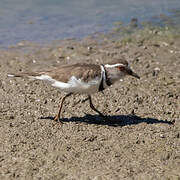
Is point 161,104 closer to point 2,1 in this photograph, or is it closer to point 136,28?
point 136,28

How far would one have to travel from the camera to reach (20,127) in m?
7.34

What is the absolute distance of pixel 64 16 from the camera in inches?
541

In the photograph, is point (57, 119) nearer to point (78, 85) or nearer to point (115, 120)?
point (78, 85)

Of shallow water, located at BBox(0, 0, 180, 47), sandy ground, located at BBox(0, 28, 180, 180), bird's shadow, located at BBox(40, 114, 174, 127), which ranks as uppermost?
shallow water, located at BBox(0, 0, 180, 47)

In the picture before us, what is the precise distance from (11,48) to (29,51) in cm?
51

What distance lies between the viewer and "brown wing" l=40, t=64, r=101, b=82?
7297 millimetres

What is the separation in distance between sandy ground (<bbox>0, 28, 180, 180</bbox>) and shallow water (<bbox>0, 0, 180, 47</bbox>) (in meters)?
1.31

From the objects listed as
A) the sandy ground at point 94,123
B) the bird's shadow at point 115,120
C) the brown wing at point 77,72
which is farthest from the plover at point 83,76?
the sandy ground at point 94,123

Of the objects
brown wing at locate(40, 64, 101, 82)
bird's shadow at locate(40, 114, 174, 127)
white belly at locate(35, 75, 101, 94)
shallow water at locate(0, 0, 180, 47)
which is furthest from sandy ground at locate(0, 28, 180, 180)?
shallow water at locate(0, 0, 180, 47)

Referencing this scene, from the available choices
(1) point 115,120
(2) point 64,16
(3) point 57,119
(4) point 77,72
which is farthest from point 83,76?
(2) point 64,16

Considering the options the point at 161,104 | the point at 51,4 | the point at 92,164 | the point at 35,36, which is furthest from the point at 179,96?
the point at 51,4

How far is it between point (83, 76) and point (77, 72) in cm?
13

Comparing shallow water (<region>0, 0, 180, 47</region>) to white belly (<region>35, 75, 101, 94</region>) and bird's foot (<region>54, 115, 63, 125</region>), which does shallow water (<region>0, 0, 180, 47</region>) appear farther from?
white belly (<region>35, 75, 101, 94</region>)

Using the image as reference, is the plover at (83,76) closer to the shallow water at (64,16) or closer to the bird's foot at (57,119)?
the bird's foot at (57,119)
